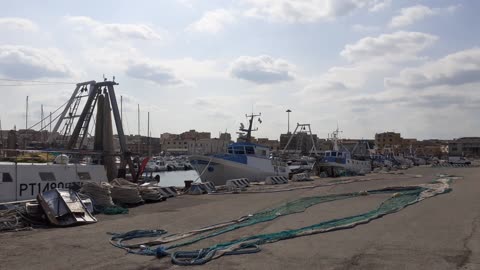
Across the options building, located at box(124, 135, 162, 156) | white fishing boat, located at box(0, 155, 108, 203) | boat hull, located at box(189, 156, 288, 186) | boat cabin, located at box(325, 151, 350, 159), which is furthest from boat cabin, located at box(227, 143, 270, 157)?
white fishing boat, located at box(0, 155, 108, 203)

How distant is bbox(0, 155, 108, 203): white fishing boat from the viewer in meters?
18.2

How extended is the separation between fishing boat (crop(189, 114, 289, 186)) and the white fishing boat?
54.3 ft

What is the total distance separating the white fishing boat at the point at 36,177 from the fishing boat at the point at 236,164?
16.5 m

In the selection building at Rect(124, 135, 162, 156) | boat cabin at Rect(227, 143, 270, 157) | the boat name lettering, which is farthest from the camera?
building at Rect(124, 135, 162, 156)

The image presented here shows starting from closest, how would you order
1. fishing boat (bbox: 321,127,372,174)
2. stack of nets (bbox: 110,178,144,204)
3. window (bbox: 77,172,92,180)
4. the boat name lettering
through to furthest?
the boat name lettering → stack of nets (bbox: 110,178,144,204) → window (bbox: 77,172,92,180) → fishing boat (bbox: 321,127,372,174)

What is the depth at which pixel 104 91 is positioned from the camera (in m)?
29.8

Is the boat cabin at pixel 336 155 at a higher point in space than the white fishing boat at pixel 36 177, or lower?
higher

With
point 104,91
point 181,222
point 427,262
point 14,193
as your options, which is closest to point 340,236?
point 427,262

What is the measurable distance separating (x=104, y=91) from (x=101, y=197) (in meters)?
14.1

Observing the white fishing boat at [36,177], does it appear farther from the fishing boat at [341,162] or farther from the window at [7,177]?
the fishing boat at [341,162]

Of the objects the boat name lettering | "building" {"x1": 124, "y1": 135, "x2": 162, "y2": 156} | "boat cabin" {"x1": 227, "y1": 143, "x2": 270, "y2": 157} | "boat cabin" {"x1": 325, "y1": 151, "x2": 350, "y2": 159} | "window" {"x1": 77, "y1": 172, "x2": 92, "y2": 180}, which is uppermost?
"building" {"x1": 124, "y1": 135, "x2": 162, "y2": 156}

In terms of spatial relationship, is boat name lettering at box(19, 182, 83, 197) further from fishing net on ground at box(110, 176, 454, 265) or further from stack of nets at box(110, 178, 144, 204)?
fishing net on ground at box(110, 176, 454, 265)

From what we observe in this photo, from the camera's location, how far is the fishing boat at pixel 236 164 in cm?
3894

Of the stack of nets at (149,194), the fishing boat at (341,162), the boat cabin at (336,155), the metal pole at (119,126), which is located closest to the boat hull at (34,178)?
the stack of nets at (149,194)
